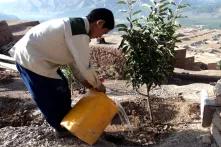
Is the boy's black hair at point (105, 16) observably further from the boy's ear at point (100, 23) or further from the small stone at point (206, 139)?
the small stone at point (206, 139)

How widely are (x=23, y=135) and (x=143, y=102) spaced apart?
194cm

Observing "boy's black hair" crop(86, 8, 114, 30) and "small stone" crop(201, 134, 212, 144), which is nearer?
"boy's black hair" crop(86, 8, 114, 30)

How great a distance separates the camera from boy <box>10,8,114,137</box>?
169 inches

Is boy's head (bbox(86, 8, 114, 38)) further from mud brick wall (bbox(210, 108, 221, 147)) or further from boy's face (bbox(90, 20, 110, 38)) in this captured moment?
mud brick wall (bbox(210, 108, 221, 147))

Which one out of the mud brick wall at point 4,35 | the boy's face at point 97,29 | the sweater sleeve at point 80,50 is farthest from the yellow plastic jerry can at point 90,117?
the mud brick wall at point 4,35

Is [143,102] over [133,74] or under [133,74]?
under

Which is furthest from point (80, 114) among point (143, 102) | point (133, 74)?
point (143, 102)

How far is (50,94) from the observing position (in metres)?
4.62

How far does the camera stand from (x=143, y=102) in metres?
6.25

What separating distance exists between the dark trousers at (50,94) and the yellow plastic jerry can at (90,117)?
0.21 m

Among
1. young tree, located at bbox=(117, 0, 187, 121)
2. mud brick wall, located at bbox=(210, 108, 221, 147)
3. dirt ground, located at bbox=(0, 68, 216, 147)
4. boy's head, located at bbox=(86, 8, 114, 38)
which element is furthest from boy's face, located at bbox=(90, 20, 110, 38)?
mud brick wall, located at bbox=(210, 108, 221, 147)

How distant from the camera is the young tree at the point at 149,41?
5.12 m

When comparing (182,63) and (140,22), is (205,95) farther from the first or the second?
(182,63)

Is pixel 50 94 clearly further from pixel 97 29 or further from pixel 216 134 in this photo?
pixel 216 134
